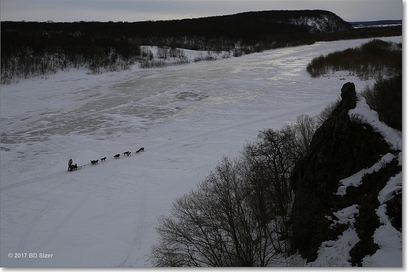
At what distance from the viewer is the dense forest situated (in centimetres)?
4384

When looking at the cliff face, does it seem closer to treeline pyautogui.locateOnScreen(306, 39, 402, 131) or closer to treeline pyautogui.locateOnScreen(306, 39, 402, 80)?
treeline pyautogui.locateOnScreen(306, 39, 402, 131)

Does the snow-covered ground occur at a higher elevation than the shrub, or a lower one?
lower

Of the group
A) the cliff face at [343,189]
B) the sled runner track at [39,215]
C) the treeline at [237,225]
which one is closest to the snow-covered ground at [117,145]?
the sled runner track at [39,215]

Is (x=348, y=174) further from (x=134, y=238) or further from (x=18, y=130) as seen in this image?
(x=18, y=130)

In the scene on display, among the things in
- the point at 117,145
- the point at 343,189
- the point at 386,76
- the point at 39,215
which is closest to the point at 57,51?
the point at 117,145

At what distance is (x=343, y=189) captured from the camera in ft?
26.7

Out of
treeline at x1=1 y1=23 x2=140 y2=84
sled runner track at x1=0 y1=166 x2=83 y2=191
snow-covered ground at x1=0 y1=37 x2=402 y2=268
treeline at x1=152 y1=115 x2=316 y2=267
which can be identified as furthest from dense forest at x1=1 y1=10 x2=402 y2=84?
treeline at x1=152 y1=115 x2=316 y2=267

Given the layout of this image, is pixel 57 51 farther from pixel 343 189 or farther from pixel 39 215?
pixel 343 189

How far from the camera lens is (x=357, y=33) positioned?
12.1 metres

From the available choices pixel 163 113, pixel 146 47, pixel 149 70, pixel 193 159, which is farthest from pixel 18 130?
pixel 146 47

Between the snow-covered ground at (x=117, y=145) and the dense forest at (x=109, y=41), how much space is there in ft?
16.2

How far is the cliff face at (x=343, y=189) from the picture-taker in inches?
282

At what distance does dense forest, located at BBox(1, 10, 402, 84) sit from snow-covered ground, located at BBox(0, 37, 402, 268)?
4951 millimetres

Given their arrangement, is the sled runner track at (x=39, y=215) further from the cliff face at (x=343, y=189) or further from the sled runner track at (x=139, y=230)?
the cliff face at (x=343, y=189)
